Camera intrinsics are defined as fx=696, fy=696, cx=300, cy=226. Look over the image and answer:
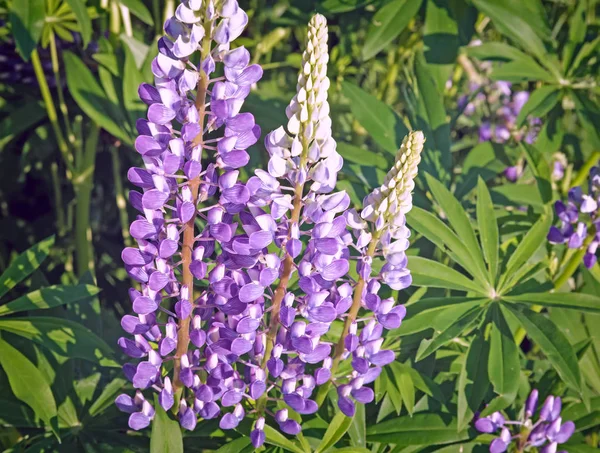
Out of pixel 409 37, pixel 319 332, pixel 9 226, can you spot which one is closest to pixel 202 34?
pixel 319 332

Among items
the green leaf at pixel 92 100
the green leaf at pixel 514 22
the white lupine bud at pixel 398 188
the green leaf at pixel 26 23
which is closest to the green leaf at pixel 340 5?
the green leaf at pixel 514 22

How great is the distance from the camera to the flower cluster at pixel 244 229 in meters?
0.94

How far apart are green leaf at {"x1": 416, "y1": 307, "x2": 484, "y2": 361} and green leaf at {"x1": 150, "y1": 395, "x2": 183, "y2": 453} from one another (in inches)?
16.7

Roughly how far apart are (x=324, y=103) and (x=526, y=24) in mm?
1145

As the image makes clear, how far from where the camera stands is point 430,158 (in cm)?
175

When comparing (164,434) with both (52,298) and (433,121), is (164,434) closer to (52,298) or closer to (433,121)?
(52,298)

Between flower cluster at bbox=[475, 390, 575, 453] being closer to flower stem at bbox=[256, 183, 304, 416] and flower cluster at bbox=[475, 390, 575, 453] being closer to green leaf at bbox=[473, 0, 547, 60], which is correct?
flower stem at bbox=[256, 183, 304, 416]

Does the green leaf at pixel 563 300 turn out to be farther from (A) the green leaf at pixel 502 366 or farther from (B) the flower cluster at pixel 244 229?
(B) the flower cluster at pixel 244 229

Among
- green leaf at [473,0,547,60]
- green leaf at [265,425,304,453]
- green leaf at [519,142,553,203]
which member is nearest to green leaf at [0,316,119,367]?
green leaf at [265,425,304,453]

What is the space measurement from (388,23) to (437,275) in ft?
2.49

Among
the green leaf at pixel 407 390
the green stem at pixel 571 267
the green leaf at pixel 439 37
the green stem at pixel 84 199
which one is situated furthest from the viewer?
the green stem at pixel 84 199

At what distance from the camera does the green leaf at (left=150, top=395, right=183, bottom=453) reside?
108 centimetres

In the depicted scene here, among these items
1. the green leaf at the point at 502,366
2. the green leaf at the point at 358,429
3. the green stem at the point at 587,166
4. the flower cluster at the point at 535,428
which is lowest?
the flower cluster at the point at 535,428

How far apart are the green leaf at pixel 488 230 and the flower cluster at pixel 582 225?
0.50 ft
